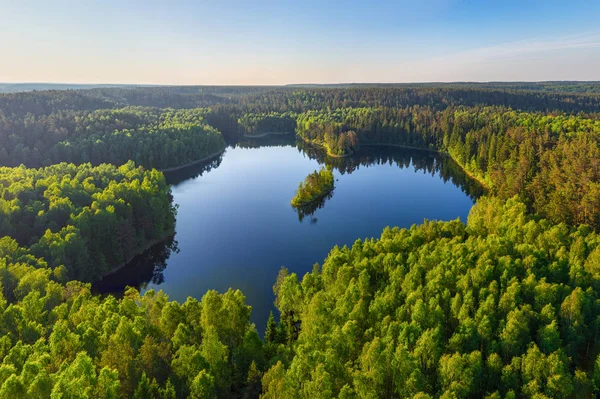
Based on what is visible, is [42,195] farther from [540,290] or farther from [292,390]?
[540,290]

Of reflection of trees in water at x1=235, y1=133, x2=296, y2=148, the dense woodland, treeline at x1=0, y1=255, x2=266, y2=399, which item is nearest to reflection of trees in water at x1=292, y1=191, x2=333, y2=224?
the dense woodland

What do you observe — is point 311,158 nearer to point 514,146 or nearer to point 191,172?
point 191,172

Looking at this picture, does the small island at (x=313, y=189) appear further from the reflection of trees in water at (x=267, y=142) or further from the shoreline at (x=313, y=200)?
the reflection of trees in water at (x=267, y=142)

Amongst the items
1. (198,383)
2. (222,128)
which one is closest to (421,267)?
(198,383)

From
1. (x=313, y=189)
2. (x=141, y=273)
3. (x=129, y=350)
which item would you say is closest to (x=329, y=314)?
(x=129, y=350)

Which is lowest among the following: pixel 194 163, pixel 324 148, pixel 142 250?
pixel 142 250

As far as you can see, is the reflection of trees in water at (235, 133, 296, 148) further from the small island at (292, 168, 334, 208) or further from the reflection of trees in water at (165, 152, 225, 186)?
the small island at (292, 168, 334, 208)
